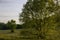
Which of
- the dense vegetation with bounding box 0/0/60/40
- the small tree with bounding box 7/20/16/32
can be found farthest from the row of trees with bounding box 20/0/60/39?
the small tree with bounding box 7/20/16/32

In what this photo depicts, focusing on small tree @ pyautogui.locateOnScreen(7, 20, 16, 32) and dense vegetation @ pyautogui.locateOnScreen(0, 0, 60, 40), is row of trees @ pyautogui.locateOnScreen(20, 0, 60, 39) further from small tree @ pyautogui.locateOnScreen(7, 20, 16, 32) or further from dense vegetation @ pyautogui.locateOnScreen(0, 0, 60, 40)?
small tree @ pyautogui.locateOnScreen(7, 20, 16, 32)

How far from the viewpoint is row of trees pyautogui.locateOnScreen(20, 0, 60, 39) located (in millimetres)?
19125

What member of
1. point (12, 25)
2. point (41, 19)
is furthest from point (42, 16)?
point (12, 25)

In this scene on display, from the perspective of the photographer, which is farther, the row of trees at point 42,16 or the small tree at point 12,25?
the small tree at point 12,25

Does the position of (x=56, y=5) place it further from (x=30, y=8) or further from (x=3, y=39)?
(x=3, y=39)

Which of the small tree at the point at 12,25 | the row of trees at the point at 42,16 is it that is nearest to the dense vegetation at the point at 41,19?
the row of trees at the point at 42,16

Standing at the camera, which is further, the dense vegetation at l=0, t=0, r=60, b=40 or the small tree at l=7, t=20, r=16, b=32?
the small tree at l=7, t=20, r=16, b=32

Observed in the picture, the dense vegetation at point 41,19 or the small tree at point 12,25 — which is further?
the small tree at point 12,25

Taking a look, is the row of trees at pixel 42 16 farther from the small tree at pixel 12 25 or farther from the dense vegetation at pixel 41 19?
the small tree at pixel 12 25

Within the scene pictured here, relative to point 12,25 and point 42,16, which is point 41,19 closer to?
point 42,16

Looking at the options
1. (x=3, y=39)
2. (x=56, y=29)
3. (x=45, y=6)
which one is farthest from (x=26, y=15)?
(x=3, y=39)

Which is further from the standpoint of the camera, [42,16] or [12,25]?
[12,25]

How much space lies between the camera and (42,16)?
19047 millimetres

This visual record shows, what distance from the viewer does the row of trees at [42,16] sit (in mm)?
19125
